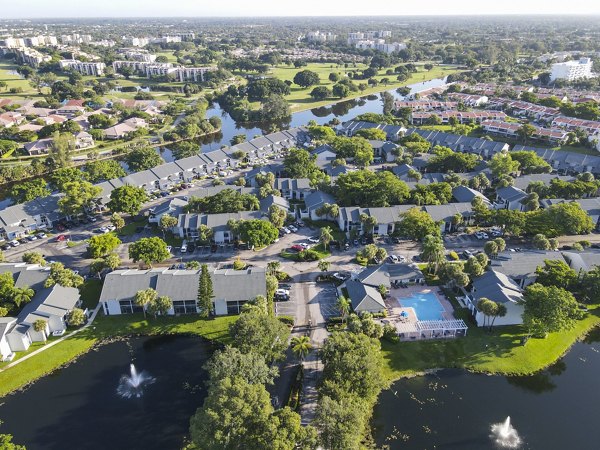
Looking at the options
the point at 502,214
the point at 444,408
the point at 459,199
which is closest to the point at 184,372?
the point at 444,408

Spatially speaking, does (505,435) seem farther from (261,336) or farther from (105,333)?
(105,333)

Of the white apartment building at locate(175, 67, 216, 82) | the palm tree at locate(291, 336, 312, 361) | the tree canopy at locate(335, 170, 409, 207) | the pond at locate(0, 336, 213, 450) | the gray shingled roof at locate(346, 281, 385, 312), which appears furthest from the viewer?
the white apartment building at locate(175, 67, 216, 82)

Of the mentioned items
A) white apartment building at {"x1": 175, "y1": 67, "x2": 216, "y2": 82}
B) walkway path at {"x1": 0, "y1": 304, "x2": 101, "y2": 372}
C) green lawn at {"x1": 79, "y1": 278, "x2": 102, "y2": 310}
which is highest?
white apartment building at {"x1": 175, "y1": 67, "x2": 216, "y2": 82}

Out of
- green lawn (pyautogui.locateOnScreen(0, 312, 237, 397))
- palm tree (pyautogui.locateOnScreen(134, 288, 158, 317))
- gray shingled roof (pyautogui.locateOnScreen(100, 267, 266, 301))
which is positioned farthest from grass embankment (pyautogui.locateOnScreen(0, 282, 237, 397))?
gray shingled roof (pyautogui.locateOnScreen(100, 267, 266, 301))

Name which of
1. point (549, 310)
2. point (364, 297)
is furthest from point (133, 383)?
point (549, 310)

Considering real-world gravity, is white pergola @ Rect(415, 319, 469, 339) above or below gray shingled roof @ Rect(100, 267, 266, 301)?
below

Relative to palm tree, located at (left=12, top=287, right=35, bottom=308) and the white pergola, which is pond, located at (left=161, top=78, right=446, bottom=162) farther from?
the white pergola
